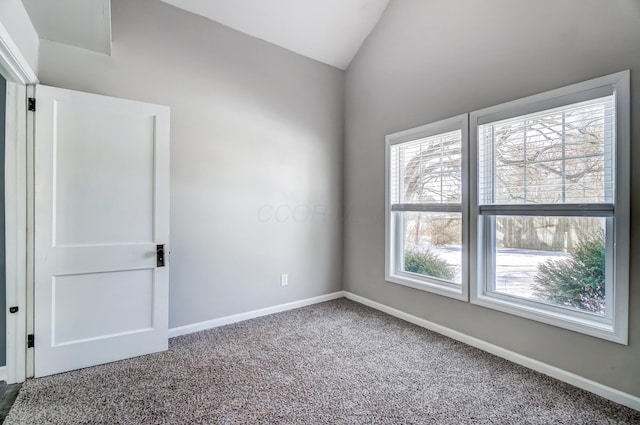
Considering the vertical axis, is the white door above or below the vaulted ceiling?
below

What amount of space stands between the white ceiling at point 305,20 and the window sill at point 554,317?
3.19 metres

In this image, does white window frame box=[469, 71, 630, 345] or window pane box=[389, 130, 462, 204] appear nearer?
white window frame box=[469, 71, 630, 345]

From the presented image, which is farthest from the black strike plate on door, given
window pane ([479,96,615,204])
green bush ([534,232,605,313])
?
green bush ([534,232,605,313])

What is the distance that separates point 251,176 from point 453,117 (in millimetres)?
2095

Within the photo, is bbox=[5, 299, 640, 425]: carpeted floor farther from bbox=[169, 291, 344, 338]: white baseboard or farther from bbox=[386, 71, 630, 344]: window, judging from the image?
bbox=[386, 71, 630, 344]: window

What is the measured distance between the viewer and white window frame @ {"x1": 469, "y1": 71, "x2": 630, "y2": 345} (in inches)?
74.5

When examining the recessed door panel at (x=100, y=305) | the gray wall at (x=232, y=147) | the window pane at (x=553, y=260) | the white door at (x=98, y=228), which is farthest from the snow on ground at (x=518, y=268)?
the recessed door panel at (x=100, y=305)

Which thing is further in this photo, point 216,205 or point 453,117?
point 216,205

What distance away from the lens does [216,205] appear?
308 cm

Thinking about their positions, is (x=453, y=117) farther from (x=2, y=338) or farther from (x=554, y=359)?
(x=2, y=338)

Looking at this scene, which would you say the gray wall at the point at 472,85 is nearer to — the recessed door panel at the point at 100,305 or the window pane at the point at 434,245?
the window pane at the point at 434,245

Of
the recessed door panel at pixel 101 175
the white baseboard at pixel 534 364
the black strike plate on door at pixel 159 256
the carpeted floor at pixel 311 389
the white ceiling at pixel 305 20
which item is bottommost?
the carpeted floor at pixel 311 389

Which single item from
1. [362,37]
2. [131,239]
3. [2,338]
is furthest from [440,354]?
[362,37]

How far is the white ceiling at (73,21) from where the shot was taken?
6.42ft
